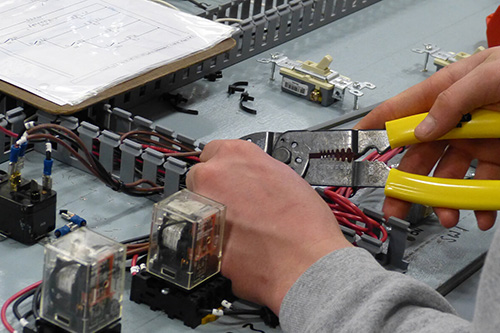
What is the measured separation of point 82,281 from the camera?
809 millimetres

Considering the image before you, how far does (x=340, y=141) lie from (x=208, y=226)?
0.31m

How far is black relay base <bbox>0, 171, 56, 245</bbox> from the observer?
103cm

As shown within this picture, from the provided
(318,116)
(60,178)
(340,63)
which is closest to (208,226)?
(60,178)

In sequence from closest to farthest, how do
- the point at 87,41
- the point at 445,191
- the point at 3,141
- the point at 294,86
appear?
the point at 445,191
the point at 3,141
the point at 87,41
the point at 294,86

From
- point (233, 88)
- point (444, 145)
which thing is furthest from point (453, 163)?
point (233, 88)

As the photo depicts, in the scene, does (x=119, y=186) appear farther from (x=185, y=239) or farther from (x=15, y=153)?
(x=185, y=239)

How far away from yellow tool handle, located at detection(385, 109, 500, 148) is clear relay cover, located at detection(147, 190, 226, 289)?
33 centimetres

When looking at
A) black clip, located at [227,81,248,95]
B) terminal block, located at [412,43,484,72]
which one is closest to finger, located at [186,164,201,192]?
black clip, located at [227,81,248,95]

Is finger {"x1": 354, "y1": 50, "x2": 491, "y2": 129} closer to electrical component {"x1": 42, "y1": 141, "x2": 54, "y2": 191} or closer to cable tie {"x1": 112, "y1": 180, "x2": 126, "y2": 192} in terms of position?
cable tie {"x1": 112, "y1": 180, "x2": 126, "y2": 192}

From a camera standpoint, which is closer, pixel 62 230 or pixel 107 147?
pixel 62 230

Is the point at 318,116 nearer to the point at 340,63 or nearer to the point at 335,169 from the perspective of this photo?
the point at 340,63

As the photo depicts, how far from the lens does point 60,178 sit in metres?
1.21

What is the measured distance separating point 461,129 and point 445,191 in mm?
105

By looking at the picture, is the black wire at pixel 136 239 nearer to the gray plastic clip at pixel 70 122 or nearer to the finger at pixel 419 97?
the gray plastic clip at pixel 70 122
